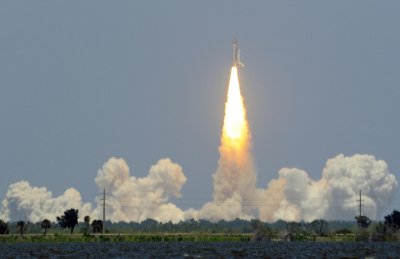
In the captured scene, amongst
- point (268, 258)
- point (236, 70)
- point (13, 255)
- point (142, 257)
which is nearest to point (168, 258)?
point (142, 257)

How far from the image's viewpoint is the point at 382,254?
14362 cm

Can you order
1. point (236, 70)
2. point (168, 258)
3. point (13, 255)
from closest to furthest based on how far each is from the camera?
point (168, 258) < point (13, 255) < point (236, 70)

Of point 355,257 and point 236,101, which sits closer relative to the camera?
point 355,257

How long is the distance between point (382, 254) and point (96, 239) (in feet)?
235

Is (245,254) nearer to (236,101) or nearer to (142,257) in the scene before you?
(142,257)

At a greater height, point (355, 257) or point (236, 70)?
point (236, 70)

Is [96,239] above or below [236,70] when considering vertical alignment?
below

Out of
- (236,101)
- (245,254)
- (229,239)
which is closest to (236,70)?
(236,101)

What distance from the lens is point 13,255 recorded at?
14362 centimetres

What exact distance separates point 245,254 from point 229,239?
181 feet

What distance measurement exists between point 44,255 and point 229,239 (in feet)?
196

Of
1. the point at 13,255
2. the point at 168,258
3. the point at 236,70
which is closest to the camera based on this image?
the point at 168,258

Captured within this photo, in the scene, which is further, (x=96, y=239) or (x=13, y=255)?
(x=96, y=239)

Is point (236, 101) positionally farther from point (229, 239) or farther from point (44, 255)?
point (44, 255)
